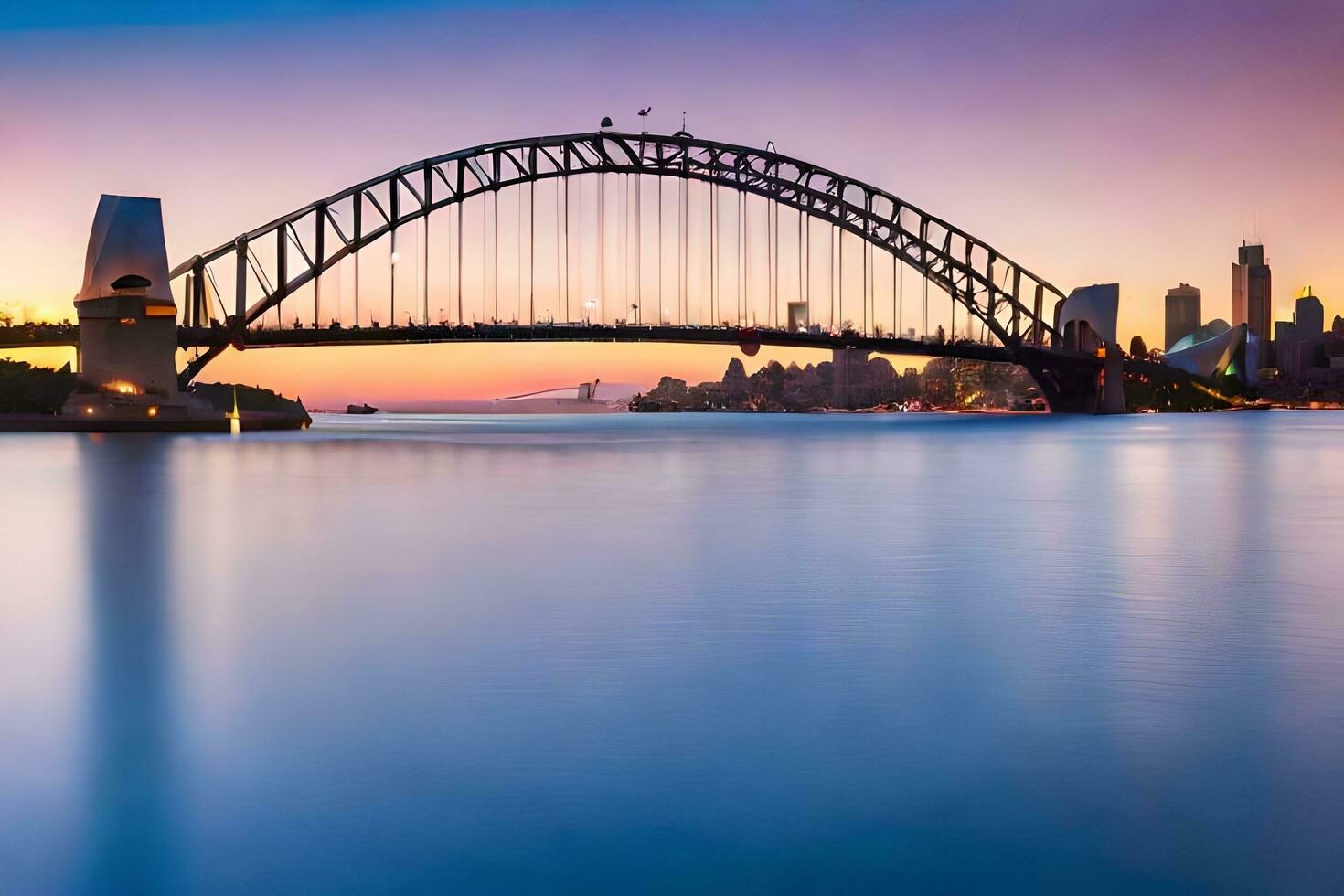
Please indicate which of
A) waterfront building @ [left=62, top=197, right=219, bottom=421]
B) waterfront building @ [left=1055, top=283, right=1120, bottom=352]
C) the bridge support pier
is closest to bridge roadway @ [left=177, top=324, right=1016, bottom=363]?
waterfront building @ [left=62, top=197, right=219, bottom=421]

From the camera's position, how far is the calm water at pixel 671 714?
3.87 meters

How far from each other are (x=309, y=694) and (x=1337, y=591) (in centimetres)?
802

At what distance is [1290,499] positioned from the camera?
21719mm

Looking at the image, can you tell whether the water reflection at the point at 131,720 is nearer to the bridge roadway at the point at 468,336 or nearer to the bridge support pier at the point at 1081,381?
the bridge roadway at the point at 468,336

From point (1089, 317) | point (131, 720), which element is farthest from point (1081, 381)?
point (131, 720)

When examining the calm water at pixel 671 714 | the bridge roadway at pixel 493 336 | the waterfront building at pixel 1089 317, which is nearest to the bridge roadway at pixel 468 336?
the bridge roadway at pixel 493 336

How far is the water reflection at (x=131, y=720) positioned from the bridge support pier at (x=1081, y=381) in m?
78.7

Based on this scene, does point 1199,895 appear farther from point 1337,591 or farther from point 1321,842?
point 1337,591

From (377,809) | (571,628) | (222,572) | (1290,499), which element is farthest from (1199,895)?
(1290,499)

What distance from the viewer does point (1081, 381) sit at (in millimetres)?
92500

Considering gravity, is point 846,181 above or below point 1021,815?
above

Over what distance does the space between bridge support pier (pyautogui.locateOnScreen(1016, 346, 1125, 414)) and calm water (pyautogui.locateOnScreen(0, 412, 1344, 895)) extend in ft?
250

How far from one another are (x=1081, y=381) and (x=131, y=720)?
305 feet

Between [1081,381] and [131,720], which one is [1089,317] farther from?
[131,720]
